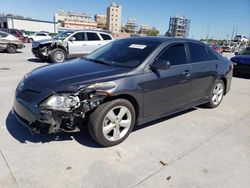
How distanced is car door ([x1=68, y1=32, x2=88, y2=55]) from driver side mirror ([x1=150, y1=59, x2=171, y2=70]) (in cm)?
824

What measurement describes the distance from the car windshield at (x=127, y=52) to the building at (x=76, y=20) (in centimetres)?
9720

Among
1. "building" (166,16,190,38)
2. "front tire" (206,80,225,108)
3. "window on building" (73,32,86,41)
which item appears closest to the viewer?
"front tire" (206,80,225,108)

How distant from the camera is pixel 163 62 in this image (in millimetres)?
3451

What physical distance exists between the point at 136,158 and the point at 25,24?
53.6m

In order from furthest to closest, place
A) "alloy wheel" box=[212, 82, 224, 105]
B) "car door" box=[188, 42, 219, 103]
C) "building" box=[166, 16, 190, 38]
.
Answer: "building" box=[166, 16, 190, 38]
"alloy wheel" box=[212, 82, 224, 105]
"car door" box=[188, 42, 219, 103]

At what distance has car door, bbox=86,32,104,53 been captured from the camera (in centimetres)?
→ 1138

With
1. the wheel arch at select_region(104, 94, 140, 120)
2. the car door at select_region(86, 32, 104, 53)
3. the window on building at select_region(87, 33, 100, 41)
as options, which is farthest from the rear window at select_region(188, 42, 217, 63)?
the window on building at select_region(87, 33, 100, 41)

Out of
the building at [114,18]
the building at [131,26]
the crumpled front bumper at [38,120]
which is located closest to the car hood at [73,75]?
the crumpled front bumper at [38,120]

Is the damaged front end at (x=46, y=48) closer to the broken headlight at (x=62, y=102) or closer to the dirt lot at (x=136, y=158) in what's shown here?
the dirt lot at (x=136, y=158)

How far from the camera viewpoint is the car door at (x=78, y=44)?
1097 centimetres

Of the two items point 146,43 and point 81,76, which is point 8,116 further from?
point 146,43

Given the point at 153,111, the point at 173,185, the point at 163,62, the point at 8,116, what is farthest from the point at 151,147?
the point at 8,116

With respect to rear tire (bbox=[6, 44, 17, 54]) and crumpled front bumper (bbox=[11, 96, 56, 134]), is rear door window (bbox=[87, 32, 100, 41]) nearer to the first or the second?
rear tire (bbox=[6, 44, 17, 54])

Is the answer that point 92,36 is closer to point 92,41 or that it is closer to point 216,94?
point 92,41
